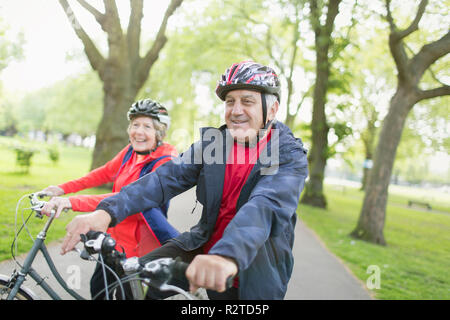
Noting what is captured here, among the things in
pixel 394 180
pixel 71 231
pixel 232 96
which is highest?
pixel 232 96

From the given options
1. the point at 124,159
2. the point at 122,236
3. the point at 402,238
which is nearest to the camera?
the point at 122,236

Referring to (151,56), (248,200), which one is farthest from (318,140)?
(248,200)

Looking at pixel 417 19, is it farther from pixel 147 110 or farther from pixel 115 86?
pixel 147 110

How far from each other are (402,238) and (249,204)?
10601mm

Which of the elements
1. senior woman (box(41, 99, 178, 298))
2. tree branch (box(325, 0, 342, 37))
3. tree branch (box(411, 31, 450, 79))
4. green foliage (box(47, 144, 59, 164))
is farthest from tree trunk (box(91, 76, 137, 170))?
tree branch (box(411, 31, 450, 79))

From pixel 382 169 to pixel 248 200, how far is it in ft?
27.1

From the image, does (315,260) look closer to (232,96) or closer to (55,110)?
(232,96)

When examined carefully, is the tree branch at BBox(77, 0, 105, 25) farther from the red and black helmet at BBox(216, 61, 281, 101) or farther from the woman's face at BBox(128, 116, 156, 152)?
the red and black helmet at BBox(216, 61, 281, 101)

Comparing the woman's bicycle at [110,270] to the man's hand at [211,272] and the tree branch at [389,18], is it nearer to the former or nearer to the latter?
the man's hand at [211,272]

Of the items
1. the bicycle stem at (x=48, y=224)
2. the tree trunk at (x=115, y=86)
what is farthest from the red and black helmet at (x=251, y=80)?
the tree trunk at (x=115, y=86)

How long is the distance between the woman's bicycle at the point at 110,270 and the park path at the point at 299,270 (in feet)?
0.26

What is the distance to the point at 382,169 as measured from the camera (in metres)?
8.92

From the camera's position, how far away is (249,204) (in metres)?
1.62
